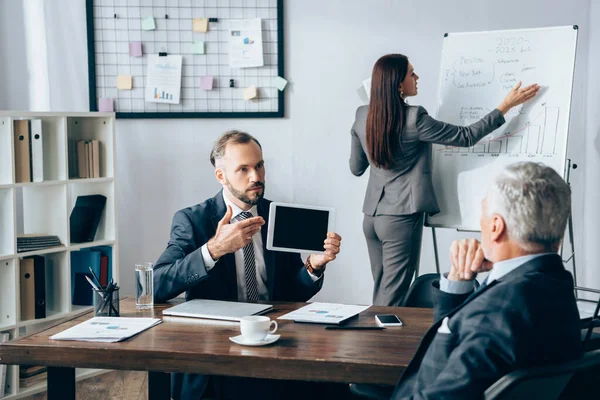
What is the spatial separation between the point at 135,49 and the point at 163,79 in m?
0.24

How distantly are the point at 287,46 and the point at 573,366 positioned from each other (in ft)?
11.1

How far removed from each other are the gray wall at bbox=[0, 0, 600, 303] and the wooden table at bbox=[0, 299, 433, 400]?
8.43ft

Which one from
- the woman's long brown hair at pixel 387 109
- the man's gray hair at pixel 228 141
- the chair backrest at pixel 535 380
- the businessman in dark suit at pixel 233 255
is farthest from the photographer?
the woman's long brown hair at pixel 387 109

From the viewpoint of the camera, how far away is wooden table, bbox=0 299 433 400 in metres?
1.58

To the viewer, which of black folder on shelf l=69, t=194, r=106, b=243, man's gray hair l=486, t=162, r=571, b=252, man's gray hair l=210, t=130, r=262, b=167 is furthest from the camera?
black folder on shelf l=69, t=194, r=106, b=243

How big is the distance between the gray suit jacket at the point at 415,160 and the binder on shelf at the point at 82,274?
1464 millimetres

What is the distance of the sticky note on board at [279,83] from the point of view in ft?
14.4

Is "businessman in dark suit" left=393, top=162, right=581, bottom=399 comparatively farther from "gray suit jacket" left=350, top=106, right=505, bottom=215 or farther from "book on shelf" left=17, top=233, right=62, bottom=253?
"book on shelf" left=17, top=233, right=62, bottom=253

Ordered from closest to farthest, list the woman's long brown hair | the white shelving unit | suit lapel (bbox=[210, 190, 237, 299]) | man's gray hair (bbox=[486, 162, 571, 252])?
man's gray hair (bbox=[486, 162, 571, 252]) → suit lapel (bbox=[210, 190, 237, 299]) → the white shelving unit → the woman's long brown hair

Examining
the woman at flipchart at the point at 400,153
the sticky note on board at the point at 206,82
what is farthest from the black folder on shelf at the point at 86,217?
the woman at flipchart at the point at 400,153

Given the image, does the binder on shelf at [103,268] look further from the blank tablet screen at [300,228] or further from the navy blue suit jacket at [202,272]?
the blank tablet screen at [300,228]

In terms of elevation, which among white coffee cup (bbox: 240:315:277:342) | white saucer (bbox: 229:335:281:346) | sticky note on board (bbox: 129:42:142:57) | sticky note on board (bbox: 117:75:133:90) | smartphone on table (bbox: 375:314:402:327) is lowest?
smartphone on table (bbox: 375:314:402:327)

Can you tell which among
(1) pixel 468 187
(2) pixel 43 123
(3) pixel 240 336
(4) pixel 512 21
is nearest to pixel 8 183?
(2) pixel 43 123

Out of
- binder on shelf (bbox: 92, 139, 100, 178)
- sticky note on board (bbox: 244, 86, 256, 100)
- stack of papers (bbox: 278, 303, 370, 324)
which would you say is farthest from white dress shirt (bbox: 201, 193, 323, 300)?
sticky note on board (bbox: 244, 86, 256, 100)
